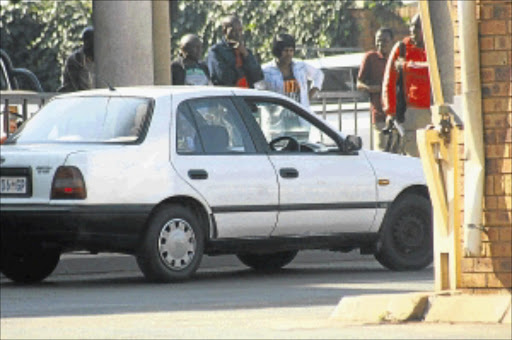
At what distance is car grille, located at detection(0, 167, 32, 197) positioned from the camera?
1369 cm

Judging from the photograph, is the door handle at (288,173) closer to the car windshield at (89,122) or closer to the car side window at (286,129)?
the car side window at (286,129)

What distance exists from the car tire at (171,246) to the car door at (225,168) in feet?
0.80

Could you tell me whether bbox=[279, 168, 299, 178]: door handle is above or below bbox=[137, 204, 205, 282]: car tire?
above

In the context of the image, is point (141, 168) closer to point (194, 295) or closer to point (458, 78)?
point (194, 295)

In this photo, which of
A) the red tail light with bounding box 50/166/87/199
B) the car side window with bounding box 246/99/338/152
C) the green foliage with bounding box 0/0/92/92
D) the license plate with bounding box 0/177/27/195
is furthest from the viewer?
the green foliage with bounding box 0/0/92/92

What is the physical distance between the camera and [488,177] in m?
10.3

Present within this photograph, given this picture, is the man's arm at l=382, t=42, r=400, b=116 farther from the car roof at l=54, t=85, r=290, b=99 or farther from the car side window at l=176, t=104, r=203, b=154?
the car side window at l=176, t=104, r=203, b=154

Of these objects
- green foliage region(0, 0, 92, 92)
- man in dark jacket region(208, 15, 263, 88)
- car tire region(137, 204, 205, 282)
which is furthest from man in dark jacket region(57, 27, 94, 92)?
green foliage region(0, 0, 92, 92)

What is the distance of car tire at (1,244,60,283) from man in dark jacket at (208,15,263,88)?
165 inches

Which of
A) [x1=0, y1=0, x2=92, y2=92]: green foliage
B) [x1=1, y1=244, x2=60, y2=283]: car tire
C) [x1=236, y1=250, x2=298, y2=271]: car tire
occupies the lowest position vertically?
[x1=236, y1=250, x2=298, y2=271]: car tire

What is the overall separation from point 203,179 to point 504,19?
4.24m

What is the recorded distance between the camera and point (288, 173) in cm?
1459

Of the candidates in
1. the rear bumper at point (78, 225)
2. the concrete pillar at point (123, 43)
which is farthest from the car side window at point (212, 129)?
the concrete pillar at point (123, 43)

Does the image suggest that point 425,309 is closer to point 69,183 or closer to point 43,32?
point 69,183
